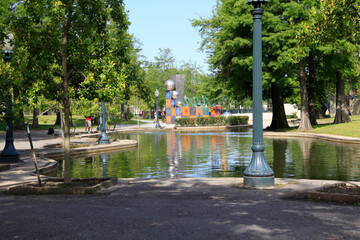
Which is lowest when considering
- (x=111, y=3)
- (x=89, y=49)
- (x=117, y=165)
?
(x=117, y=165)

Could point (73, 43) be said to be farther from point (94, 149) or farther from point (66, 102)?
point (94, 149)

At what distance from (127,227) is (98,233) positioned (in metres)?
0.48

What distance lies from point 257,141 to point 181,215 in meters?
4.10

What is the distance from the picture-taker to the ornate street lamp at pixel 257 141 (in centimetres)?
1031

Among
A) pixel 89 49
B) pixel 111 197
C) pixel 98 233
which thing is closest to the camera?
pixel 98 233

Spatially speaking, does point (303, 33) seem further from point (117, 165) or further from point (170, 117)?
point (170, 117)

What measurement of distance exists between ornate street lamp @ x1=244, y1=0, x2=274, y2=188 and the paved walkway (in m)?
0.41

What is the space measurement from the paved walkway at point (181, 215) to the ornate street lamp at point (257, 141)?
0.41 m

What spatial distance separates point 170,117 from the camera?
64.3 m

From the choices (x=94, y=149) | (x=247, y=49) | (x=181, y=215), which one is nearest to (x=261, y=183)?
(x=181, y=215)

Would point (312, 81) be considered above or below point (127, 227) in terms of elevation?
above

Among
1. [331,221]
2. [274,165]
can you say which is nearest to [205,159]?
[274,165]

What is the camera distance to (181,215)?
23.7ft

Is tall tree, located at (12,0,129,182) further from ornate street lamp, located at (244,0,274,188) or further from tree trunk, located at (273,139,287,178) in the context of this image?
tree trunk, located at (273,139,287,178)
